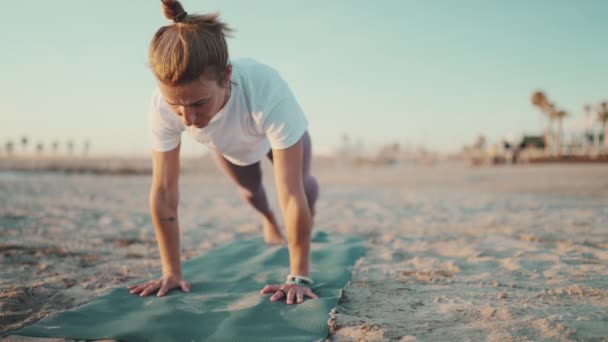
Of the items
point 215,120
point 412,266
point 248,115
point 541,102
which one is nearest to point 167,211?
point 215,120

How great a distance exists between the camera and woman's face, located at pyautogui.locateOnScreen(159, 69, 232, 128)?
1.67 metres

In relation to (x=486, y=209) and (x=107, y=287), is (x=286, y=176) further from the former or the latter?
(x=486, y=209)

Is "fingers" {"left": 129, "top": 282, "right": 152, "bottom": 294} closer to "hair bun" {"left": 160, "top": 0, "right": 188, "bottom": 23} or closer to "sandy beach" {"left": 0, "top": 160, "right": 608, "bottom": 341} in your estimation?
"sandy beach" {"left": 0, "top": 160, "right": 608, "bottom": 341}

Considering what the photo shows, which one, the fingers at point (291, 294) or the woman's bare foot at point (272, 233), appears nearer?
the fingers at point (291, 294)

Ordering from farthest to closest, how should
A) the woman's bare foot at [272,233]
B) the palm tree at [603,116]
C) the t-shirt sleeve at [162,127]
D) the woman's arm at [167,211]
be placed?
the palm tree at [603,116]
the woman's bare foot at [272,233]
the woman's arm at [167,211]
the t-shirt sleeve at [162,127]

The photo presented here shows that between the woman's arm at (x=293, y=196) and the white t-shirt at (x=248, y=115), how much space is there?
0.19ft

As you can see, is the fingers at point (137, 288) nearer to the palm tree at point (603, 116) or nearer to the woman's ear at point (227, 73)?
the woman's ear at point (227, 73)

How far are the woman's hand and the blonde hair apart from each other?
1105 millimetres

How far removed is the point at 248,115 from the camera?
2.13 metres

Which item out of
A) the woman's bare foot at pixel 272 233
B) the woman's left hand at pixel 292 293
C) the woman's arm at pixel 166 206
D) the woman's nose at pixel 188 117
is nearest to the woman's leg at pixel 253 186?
the woman's bare foot at pixel 272 233


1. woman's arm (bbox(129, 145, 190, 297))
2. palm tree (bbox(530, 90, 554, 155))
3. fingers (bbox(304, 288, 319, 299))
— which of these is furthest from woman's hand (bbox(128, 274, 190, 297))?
palm tree (bbox(530, 90, 554, 155))

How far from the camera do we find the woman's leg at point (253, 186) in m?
2.97

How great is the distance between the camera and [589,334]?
56.6 inches

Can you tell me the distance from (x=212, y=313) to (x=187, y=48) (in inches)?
45.7
